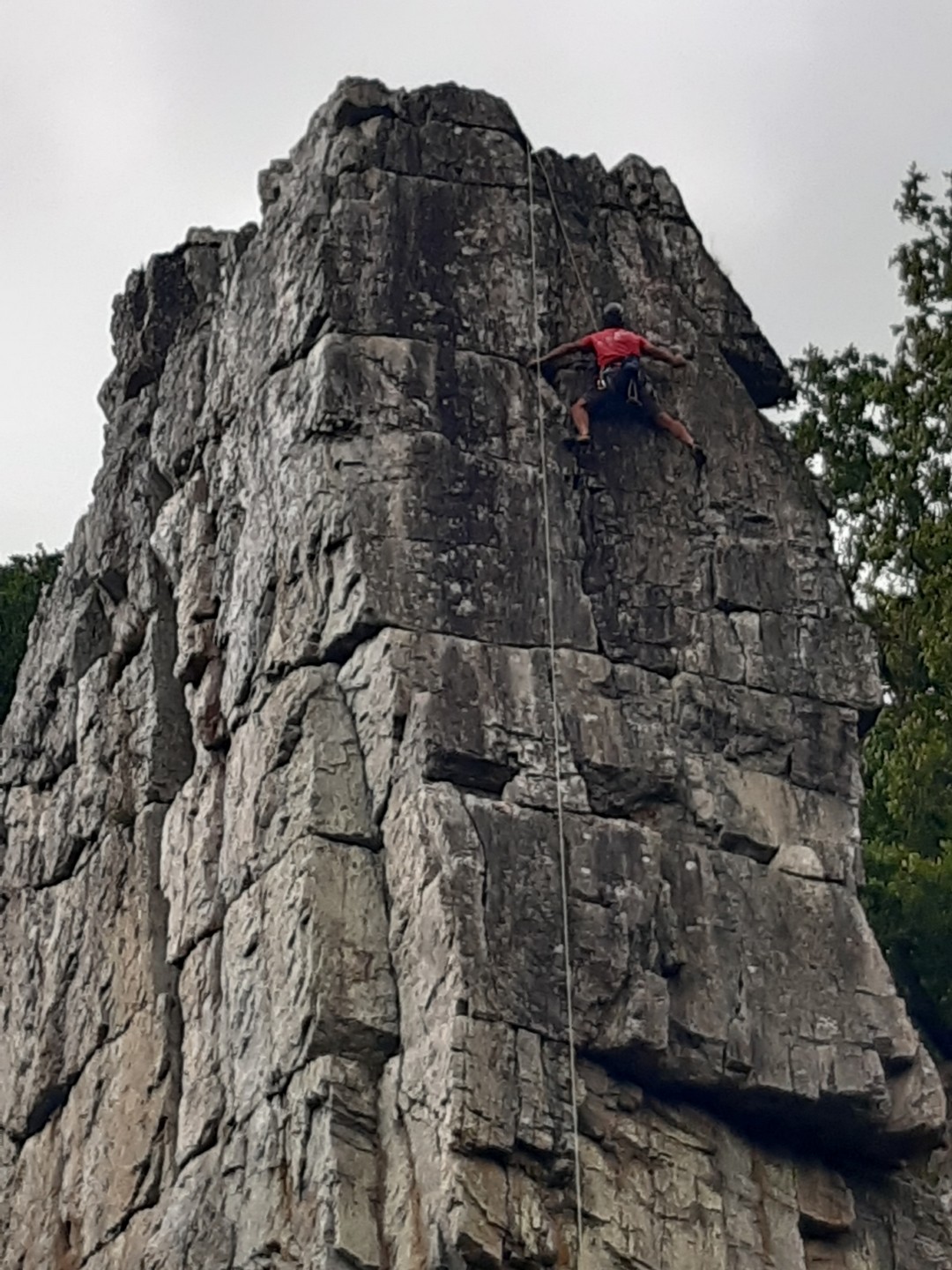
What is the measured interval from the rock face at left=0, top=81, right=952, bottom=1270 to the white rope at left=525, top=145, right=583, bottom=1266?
55 mm

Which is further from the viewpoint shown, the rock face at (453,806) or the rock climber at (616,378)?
the rock climber at (616,378)

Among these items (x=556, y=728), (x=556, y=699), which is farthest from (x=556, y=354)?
(x=556, y=728)

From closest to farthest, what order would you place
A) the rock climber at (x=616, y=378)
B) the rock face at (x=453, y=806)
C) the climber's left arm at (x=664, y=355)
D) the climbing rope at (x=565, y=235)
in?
the rock face at (x=453, y=806) → the rock climber at (x=616, y=378) → the climber's left arm at (x=664, y=355) → the climbing rope at (x=565, y=235)

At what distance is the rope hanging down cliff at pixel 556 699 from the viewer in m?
16.3

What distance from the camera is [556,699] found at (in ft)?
58.9

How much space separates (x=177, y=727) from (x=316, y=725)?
3206 millimetres

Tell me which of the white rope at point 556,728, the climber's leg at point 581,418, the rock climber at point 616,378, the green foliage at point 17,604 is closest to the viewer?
the white rope at point 556,728

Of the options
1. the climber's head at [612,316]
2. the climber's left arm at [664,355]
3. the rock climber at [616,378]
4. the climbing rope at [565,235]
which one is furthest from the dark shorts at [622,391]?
the climbing rope at [565,235]

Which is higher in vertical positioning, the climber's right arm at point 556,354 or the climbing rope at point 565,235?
the climbing rope at point 565,235

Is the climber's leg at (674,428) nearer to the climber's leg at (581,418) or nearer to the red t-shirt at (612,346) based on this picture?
the red t-shirt at (612,346)

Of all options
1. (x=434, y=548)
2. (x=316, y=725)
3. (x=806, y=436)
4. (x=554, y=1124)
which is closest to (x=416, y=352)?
(x=434, y=548)

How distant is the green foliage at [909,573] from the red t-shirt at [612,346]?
4668 mm

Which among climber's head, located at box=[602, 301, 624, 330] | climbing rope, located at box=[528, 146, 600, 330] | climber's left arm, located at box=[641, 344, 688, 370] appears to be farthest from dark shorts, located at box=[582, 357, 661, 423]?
climbing rope, located at box=[528, 146, 600, 330]

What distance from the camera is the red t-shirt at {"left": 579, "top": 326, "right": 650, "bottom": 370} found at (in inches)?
768
